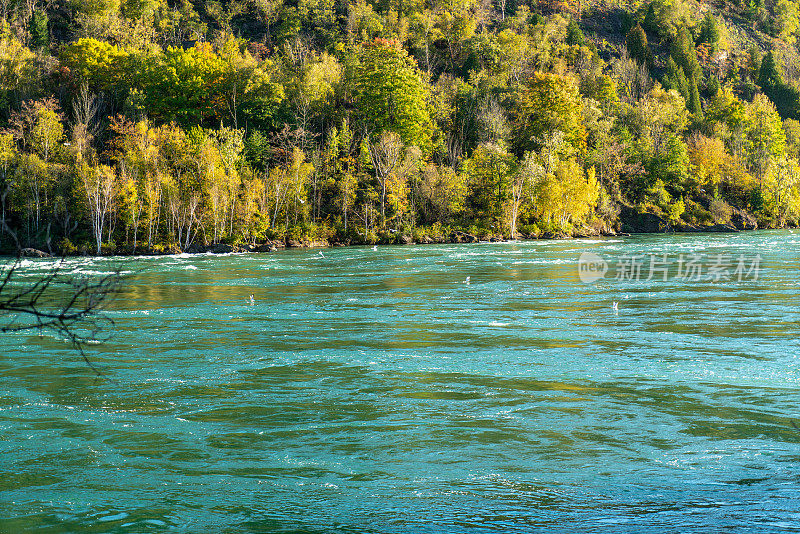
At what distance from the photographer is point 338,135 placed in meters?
81.8

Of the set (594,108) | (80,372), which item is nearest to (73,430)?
(80,372)

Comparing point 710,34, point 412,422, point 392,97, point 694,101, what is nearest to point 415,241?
point 392,97

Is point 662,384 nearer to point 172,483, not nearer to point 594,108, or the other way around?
point 172,483

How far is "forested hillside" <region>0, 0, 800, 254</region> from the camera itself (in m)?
64.3

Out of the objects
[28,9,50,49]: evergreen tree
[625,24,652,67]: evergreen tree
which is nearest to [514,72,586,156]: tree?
[625,24,652,67]: evergreen tree

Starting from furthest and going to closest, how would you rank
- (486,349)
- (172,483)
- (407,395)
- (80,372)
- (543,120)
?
(543,120), (486,349), (80,372), (407,395), (172,483)

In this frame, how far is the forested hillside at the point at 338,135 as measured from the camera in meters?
64.3

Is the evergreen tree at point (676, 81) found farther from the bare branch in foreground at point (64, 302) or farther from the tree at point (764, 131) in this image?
the bare branch in foreground at point (64, 302)

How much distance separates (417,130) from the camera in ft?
282

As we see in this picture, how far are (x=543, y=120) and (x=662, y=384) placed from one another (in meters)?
81.4

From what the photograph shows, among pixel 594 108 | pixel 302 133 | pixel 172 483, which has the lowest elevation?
pixel 172 483

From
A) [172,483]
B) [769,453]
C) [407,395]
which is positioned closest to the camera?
[172,483]

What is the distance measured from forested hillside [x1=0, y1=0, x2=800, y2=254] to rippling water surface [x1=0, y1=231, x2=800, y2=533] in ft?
105

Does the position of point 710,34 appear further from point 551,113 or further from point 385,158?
point 385,158
